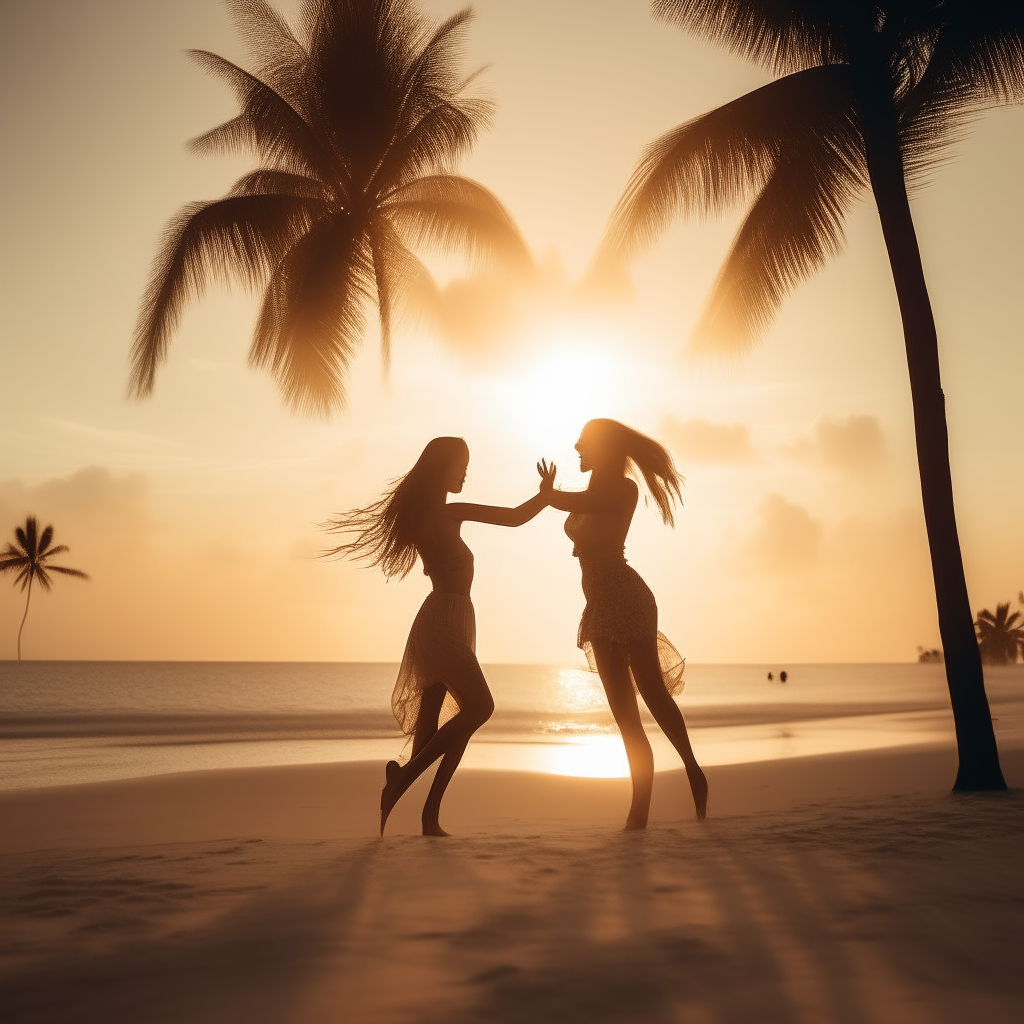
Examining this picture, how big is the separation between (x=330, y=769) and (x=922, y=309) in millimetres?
8262

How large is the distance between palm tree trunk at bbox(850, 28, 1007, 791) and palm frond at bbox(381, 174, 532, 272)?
7.90 m

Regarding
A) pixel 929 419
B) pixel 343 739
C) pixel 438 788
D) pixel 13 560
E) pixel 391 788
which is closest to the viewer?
pixel 391 788

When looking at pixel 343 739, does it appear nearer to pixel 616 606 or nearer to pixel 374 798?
pixel 374 798

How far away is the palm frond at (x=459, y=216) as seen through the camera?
613 inches

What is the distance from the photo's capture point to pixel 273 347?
14.7m

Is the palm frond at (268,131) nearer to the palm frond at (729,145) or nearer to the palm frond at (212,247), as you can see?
the palm frond at (212,247)

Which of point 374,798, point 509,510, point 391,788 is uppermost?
point 509,510

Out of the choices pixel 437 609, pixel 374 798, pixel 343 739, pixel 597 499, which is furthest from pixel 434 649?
pixel 343 739

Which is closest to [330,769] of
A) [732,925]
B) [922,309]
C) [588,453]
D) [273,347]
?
[273,347]

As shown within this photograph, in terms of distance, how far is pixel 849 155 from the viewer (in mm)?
8930

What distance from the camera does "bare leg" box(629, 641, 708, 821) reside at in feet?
19.4

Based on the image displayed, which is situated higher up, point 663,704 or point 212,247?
point 212,247

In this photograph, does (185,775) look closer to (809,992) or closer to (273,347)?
(273,347)

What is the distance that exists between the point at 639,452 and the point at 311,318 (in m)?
9.29
